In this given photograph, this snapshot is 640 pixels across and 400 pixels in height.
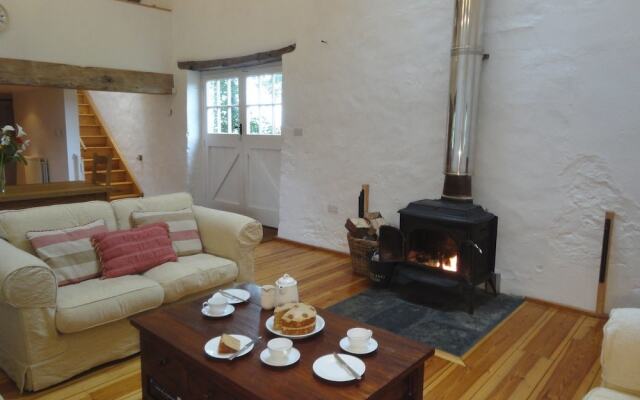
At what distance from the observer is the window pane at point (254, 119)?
5.61m

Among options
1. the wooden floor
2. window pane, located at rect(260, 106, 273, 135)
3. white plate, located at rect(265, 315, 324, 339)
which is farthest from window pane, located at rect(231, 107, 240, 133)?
white plate, located at rect(265, 315, 324, 339)

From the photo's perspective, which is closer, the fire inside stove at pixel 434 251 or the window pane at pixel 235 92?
the fire inside stove at pixel 434 251

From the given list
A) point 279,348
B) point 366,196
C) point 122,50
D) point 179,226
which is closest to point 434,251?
point 366,196

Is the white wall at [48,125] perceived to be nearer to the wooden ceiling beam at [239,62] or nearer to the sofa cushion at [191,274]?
the wooden ceiling beam at [239,62]

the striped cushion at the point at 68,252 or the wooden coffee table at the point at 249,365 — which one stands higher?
the striped cushion at the point at 68,252

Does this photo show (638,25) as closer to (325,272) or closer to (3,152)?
(325,272)

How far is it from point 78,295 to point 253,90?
12.5ft

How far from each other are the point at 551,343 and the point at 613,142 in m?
1.39

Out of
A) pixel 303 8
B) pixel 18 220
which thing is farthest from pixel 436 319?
pixel 303 8

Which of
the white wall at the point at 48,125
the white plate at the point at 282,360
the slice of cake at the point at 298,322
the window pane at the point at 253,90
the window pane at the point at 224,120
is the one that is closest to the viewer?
the white plate at the point at 282,360

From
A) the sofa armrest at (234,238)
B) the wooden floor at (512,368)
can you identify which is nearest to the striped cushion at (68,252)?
the wooden floor at (512,368)

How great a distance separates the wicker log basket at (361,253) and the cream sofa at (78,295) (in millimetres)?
1133

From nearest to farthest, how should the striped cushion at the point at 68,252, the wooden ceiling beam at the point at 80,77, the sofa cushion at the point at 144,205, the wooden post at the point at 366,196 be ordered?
the striped cushion at the point at 68,252, the sofa cushion at the point at 144,205, the wooden post at the point at 366,196, the wooden ceiling beam at the point at 80,77

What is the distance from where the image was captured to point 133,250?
2730mm
